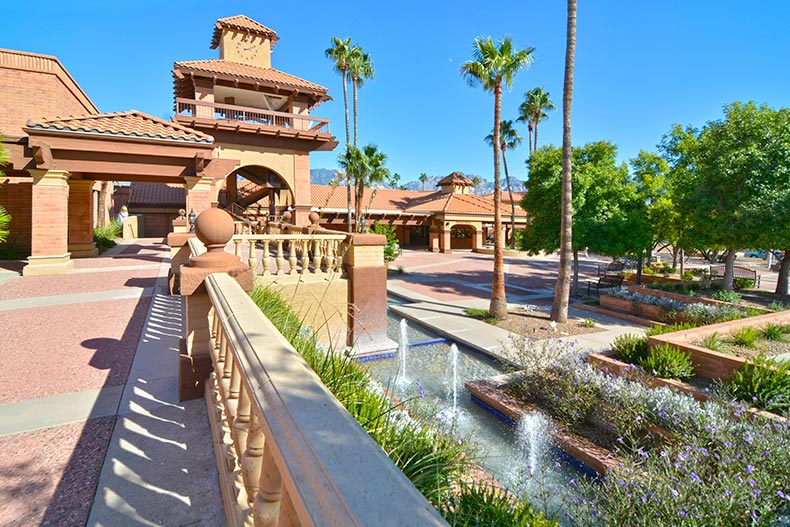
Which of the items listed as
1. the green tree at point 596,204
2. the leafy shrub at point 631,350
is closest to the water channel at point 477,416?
the leafy shrub at point 631,350

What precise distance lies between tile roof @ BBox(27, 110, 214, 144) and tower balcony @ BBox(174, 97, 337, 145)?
6.76m

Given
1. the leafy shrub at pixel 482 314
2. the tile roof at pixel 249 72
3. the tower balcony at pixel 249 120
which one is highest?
the tile roof at pixel 249 72

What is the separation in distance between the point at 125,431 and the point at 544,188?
17050 mm

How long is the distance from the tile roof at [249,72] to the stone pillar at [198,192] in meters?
10.5

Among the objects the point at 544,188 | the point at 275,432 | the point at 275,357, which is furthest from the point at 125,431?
the point at 544,188

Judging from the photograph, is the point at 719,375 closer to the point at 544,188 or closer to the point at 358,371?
the point at 358,371

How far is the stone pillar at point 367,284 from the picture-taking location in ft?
31.8

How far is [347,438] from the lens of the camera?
1.17m

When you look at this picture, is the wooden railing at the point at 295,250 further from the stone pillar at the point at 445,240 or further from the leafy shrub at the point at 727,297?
the stone pillar at the point at 445,240

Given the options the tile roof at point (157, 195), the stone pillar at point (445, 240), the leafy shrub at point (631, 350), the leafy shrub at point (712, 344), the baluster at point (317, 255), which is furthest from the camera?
the stone pillar at point (445, 240)

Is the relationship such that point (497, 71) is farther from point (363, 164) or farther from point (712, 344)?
point (363, 164)

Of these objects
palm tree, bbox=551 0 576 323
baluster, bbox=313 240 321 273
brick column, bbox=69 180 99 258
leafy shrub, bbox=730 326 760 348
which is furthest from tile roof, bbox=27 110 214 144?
leafy shrub, bbox=730 326 760 348

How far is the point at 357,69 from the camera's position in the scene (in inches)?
1150

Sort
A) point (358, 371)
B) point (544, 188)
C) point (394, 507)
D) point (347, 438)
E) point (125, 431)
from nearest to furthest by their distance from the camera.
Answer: point (394, 507), point (347, 438), point (125, 431), point (358, 371), point (544, 188)
